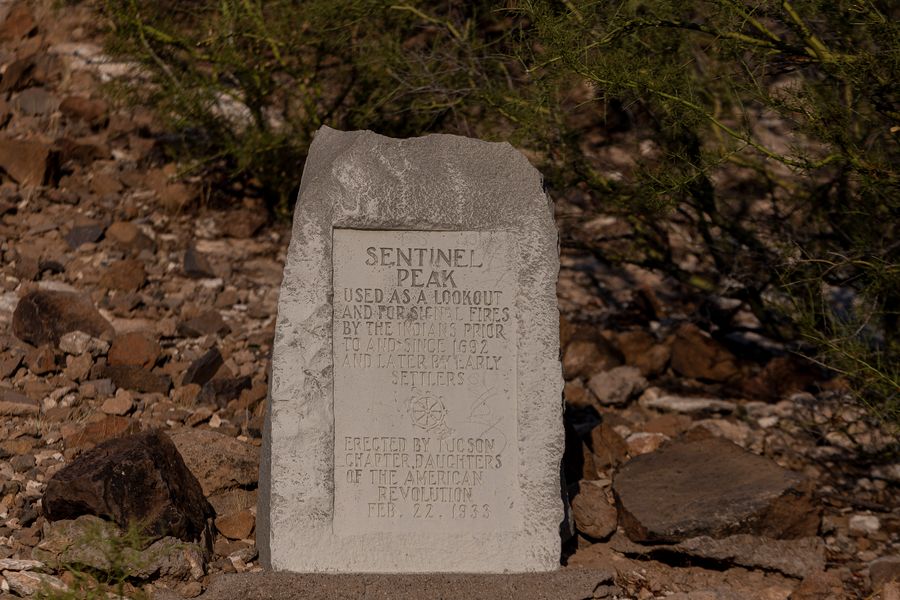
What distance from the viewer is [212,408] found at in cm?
604

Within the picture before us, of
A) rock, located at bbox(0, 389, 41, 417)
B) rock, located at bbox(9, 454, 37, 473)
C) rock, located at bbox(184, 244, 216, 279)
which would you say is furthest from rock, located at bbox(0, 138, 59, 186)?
rock, located at bbox(9, 454, 37, 473)

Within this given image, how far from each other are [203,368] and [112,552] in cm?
183

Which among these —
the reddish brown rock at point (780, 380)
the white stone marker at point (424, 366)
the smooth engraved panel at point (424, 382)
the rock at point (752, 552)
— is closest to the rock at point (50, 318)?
the white stone marker at point (424, 366)

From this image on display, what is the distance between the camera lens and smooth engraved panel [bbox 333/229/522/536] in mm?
4723

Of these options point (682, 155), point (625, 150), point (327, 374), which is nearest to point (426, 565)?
point (327, 374)

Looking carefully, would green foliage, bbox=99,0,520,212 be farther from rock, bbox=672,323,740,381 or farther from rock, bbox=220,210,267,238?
rock, bbox=672,323,740,381

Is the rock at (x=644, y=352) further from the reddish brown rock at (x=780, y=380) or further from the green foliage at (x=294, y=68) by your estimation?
the green foliage at (x=294, y=68)

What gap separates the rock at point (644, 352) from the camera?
6.91 meters

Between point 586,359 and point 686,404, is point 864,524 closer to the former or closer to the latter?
point 686,404

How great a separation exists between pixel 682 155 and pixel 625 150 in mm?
2872

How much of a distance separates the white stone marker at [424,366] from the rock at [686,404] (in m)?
2.04

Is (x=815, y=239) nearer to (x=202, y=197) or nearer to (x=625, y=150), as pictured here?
(x=625, y=150)

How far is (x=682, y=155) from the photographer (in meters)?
5.91

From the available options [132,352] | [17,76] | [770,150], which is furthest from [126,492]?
[17,76]
